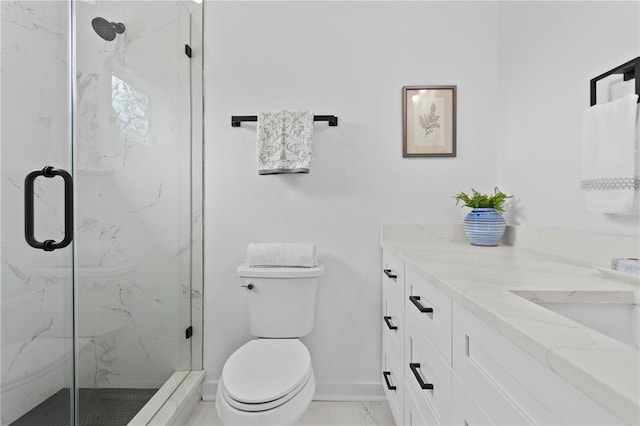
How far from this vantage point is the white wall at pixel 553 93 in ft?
3.76

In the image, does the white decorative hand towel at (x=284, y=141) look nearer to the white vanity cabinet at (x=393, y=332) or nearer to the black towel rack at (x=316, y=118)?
the black towel rack at (x=316, y=118)

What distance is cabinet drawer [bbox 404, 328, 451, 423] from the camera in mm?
889

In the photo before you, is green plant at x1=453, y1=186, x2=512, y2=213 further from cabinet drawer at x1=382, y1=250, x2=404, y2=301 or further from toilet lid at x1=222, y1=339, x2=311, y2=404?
toilet lid at x1=222, y1=339, x2=311, y2=404

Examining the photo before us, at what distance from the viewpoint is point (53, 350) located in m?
1.26

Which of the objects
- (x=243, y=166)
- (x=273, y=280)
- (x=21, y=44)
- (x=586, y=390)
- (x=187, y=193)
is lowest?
(x=273, y=280)

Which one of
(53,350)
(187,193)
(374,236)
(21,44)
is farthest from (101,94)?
(374,236)

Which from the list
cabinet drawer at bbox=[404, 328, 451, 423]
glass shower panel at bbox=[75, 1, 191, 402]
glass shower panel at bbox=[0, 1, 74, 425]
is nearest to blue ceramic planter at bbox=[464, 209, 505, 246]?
cabinet drawer at bbox=[404, 328, 451, 423]

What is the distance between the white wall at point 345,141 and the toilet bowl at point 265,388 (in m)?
0.49

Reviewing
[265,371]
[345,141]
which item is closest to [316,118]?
[345,141]

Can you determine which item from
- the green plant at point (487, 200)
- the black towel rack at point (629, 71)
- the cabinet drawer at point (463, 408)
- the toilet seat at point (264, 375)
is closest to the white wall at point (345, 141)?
the green plant at point (487, 200)

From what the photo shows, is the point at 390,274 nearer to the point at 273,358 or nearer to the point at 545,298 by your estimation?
the point at 273,358

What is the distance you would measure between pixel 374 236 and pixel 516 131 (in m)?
0.87

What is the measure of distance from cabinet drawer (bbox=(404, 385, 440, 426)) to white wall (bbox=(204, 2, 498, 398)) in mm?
586

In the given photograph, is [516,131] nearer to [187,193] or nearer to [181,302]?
[187,193]
